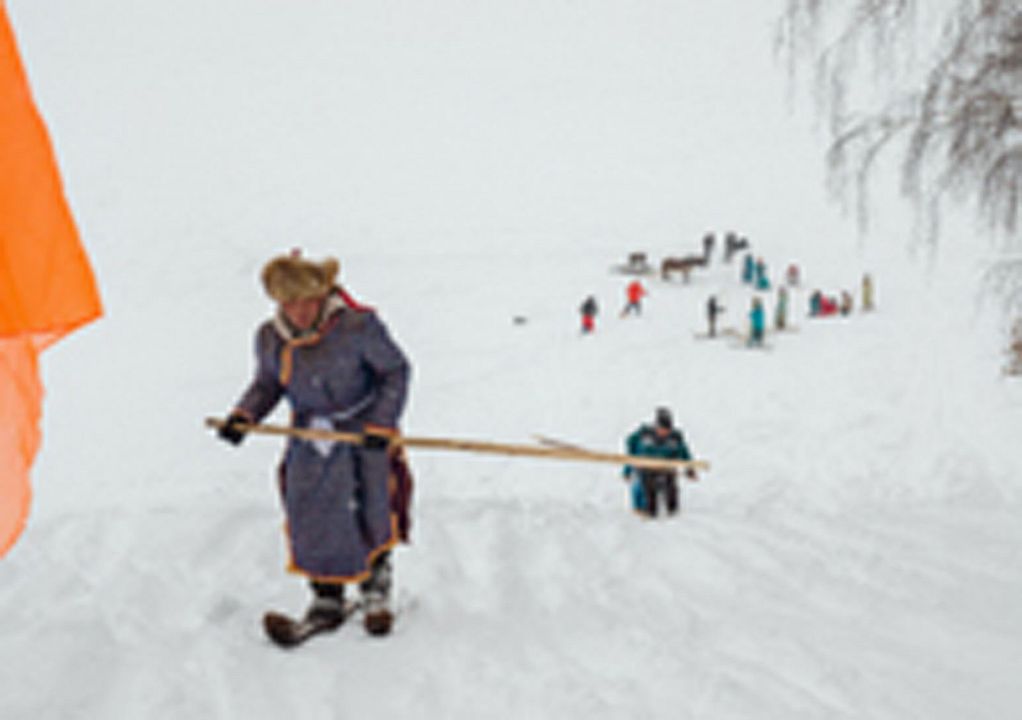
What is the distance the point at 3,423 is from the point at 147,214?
135 ft

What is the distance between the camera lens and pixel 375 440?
329 centimetres

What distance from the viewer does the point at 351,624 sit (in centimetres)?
359

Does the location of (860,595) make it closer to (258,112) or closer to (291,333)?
(291,333)

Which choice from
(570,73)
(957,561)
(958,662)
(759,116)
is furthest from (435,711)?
(570,73)

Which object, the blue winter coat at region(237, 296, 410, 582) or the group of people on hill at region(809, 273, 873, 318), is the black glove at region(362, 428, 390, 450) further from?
the group of people on hill at region(809, 273, 873, 318)

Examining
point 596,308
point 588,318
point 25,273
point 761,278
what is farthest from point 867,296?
point 25,273

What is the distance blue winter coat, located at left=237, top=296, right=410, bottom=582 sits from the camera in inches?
135

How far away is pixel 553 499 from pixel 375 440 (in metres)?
3.80

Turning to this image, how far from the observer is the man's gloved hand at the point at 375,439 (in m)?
3.29

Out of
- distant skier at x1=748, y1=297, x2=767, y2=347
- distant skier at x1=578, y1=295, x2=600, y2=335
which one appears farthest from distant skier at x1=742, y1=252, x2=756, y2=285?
distant skier at x1=748, y1=297, x2=767, y2=347

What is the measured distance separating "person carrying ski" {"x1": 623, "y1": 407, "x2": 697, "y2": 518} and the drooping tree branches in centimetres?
231

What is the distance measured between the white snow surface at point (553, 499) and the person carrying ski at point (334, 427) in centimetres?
23

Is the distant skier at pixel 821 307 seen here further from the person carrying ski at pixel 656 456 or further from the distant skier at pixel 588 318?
the person carrying ski at pixel 656 456

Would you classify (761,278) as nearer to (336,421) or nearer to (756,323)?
(756,323)
